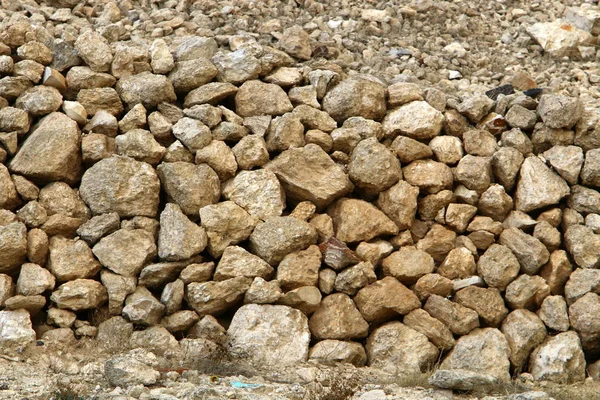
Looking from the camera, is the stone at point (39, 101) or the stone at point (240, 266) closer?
the stone at point (240, 266)

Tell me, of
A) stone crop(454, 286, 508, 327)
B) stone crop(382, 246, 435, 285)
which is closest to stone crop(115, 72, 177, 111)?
stone crop(382, 246, 435, 285)

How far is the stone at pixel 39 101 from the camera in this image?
708 cm

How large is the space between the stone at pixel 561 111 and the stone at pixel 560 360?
2058 millimetres

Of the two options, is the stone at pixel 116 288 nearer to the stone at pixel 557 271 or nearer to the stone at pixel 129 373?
the stone at pixel 129 373

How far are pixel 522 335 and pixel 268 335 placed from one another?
221 cm

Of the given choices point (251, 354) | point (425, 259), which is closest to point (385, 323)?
point (425, 259)

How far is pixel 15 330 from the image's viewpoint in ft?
19.8

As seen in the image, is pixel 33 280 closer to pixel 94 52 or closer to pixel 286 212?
pixel 286 212

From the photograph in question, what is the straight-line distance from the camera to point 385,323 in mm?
6703

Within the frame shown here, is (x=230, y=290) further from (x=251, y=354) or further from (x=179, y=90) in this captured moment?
(x=179, y=90)

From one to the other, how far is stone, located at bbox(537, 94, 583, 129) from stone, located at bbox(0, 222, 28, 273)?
16.2 ft

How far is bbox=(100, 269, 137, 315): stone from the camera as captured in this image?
20.8ft

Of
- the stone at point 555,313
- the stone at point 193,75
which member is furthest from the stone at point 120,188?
the stone at point 555,313

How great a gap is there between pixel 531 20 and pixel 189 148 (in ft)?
15.8
